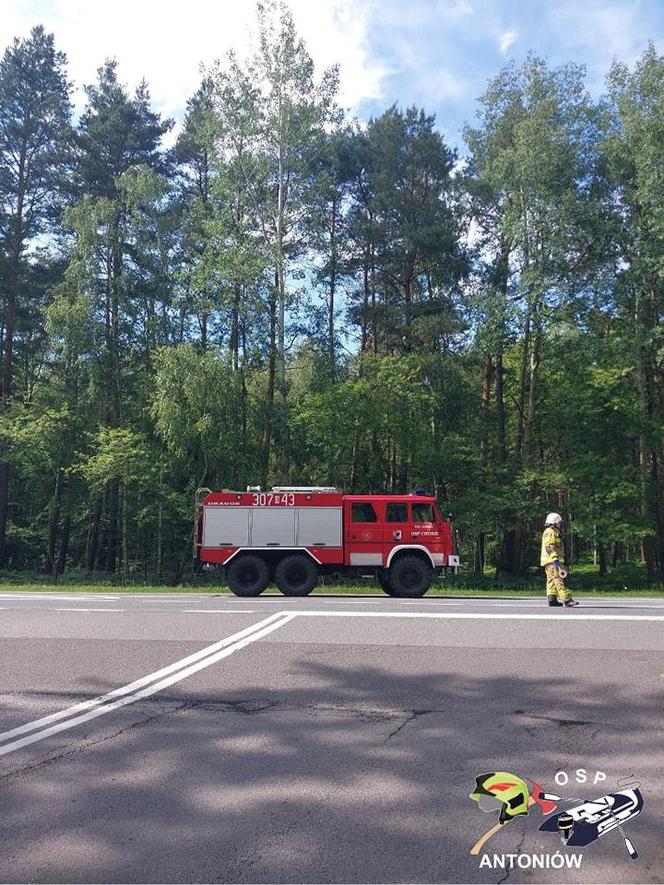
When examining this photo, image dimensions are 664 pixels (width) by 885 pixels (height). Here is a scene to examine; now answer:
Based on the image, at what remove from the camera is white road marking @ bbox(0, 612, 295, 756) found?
562 cm

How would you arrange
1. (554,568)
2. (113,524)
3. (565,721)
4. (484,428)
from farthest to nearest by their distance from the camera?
(113,524)
(484,428)
(554,568)
(565,721)

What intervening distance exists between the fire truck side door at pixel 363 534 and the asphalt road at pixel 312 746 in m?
7.73

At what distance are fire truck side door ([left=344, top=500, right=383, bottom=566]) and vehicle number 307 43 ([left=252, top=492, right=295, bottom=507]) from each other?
1.41 m

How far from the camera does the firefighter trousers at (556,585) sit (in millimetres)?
12927

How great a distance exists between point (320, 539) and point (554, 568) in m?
6.34

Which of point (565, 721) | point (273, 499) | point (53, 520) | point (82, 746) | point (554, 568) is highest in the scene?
point (273, 499)

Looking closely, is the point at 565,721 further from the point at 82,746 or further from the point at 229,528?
the point at 229,528

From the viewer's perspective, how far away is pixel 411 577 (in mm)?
17484

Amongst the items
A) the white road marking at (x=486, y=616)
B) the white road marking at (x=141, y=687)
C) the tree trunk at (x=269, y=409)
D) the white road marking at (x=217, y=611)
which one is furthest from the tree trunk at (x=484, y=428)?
the white road marking at (x=141, y=687)

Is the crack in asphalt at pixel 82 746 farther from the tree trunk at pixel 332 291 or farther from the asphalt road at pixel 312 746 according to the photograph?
the tree trunk at pixel 332 291

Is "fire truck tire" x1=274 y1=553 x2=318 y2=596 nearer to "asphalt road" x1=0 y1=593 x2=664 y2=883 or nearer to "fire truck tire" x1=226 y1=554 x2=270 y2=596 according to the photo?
"fire truck tire" x1=226 y1=554 x2=270 y2=596

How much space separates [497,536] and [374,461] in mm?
6131

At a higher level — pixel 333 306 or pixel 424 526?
pixel 333 306

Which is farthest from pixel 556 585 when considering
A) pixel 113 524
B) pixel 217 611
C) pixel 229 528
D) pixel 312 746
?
pixel 113 524
